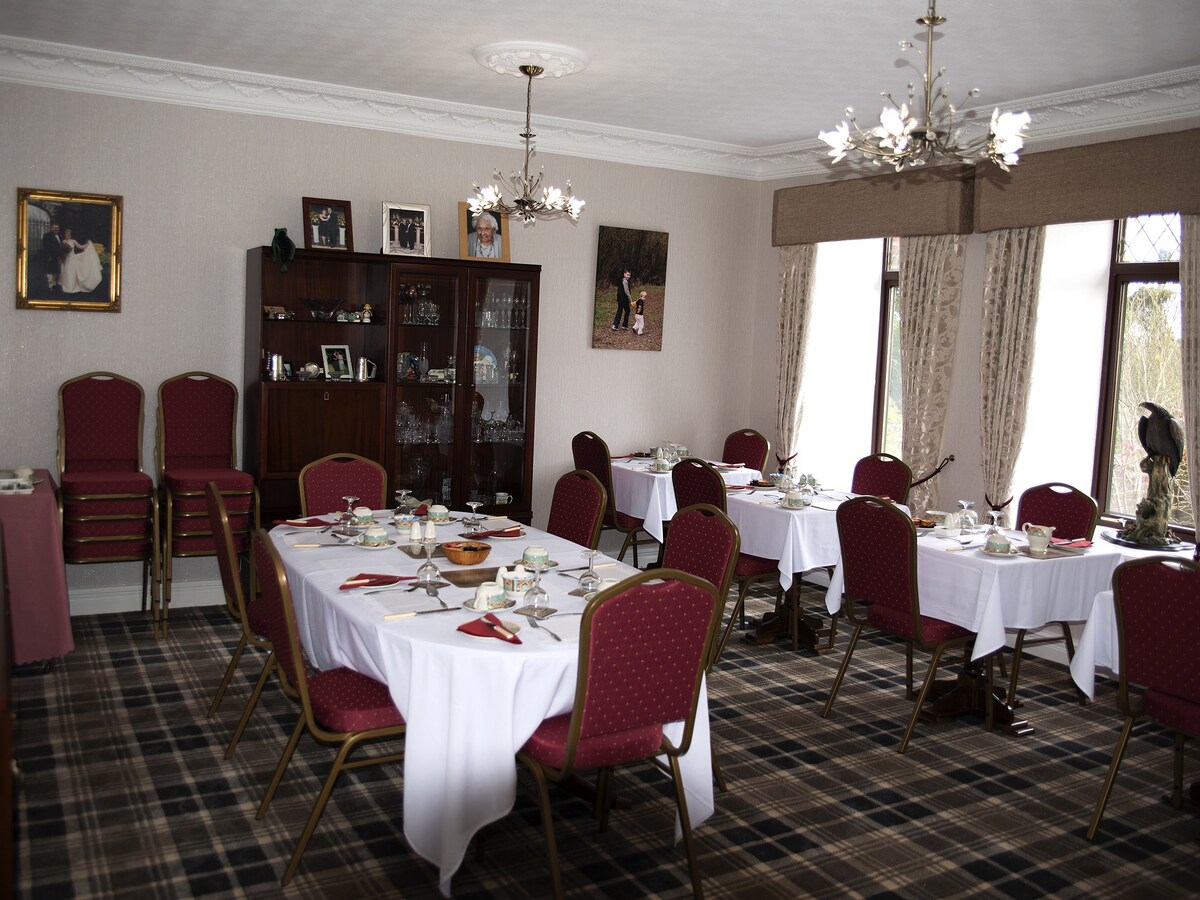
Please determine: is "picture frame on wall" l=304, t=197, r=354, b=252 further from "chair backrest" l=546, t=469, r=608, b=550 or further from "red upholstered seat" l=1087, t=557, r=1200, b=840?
"red upholstered seat" l=1087, t=557, r=1200, b=840

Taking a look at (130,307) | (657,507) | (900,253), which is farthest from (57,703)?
(900,253)

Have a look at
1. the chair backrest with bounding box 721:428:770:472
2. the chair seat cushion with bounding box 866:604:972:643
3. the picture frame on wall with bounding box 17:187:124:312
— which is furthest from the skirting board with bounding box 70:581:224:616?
the chair seat cushion with bounding box 866:604:972:643

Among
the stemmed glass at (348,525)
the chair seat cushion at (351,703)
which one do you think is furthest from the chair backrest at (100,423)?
the chair seat cushion at (351,703)

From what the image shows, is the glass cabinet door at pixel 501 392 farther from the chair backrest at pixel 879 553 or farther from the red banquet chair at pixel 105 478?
the chair backrest at pixel 879 553

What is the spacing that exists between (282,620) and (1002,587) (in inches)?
117

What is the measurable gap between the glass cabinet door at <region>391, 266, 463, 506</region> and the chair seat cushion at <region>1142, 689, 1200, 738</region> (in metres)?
4.22

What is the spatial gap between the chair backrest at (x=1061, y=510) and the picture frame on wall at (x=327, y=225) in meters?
4.12

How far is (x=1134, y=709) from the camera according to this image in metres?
Answer: 3.78

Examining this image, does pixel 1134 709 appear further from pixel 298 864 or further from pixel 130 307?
pixel 130 307

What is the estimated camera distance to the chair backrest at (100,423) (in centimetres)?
583

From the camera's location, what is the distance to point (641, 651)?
2.98 meters

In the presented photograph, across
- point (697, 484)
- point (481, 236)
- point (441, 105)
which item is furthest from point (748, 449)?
point (441, 105)

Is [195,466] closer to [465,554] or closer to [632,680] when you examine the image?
[465,554]

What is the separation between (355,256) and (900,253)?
3.53 meters
